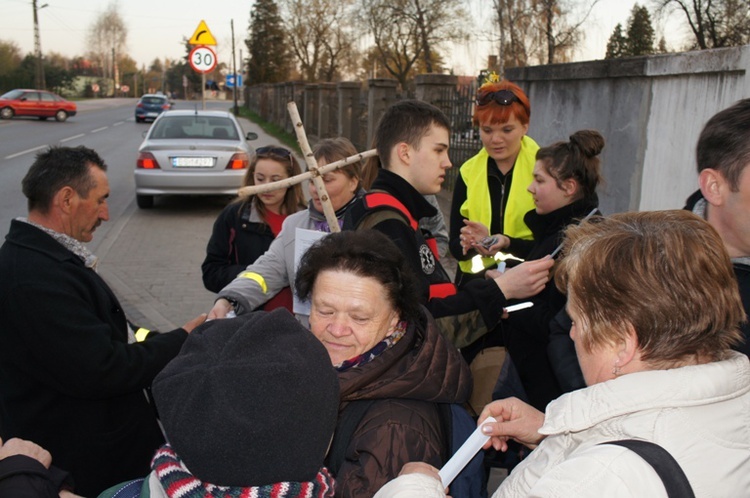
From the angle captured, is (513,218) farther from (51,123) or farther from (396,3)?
(396,3)

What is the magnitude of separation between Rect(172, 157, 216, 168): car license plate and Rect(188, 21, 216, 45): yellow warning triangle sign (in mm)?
5681

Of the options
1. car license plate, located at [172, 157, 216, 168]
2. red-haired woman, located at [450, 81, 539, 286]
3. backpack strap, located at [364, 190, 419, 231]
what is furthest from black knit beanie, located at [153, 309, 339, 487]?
car license plate, located at [172, 157, 216, 168]

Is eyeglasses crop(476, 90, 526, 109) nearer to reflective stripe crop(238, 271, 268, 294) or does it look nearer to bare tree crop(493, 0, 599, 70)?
reflective stripe crop(238, 271, 268, 294)

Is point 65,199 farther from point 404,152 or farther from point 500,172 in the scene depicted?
point 500,172

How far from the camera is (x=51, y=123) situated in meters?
33.5

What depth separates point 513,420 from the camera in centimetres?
181

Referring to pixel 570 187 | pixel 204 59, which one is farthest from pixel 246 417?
pixel 204 59

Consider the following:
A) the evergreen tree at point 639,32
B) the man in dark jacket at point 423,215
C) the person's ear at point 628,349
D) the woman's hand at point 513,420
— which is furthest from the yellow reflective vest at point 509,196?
the evergreen tree at point 639,32

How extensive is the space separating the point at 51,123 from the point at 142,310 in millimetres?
31611

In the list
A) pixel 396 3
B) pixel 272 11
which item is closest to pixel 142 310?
pixel 396 3

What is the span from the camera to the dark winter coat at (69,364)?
2289 millimetres

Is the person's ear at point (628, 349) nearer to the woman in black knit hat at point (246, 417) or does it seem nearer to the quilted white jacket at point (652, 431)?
the quilted white jacket at point (652, 431)

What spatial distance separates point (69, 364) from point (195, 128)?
10.2 meters

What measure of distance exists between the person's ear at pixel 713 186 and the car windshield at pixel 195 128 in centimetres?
1048
